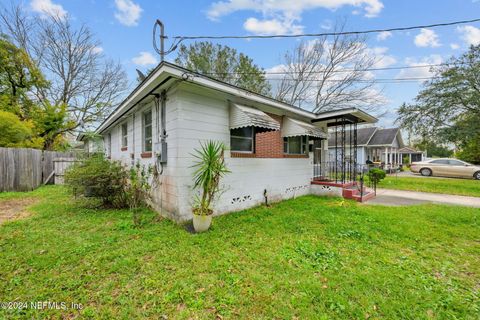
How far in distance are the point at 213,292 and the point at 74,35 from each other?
22804 mm

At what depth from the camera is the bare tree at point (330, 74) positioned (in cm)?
Answer: 1548

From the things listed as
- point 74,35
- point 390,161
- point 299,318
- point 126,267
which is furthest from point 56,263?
point 390,161

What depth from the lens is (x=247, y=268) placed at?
9.47 ft

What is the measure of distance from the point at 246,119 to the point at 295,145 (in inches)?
150

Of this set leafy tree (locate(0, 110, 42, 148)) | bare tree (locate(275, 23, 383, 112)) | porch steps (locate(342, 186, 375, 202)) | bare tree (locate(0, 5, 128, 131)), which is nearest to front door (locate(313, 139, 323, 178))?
porch steps (locate(342, 186, 375, 202))

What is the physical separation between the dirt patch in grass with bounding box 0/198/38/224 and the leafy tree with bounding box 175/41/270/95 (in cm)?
1285

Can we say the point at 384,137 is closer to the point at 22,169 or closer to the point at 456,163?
the point at 456,163

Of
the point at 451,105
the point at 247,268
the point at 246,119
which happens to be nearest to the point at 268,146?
the point at 246,119

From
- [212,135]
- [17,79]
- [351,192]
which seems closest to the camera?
[212,135]

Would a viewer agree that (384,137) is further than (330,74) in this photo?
Yes

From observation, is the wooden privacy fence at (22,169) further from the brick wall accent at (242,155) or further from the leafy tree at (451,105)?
the leafy tree at (451,105)

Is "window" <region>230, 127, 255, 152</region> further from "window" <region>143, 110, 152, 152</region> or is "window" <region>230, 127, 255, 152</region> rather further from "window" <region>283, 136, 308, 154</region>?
"window" <region>143, 110, 152, 152</region>

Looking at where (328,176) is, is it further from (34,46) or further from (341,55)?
(34,46)

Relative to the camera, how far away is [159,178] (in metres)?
5.39
